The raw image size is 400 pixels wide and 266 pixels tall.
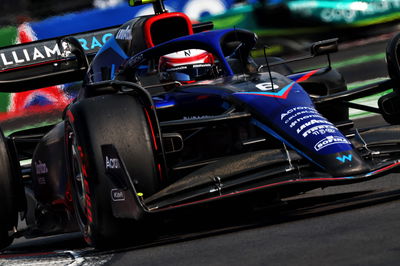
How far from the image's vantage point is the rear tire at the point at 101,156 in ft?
17.2

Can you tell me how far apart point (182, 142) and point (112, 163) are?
1.87 ft

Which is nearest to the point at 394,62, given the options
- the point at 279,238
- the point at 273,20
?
the point at 279,238

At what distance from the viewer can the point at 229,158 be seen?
213 inches

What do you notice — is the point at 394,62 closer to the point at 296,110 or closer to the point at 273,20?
the point at 296,110

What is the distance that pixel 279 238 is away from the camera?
463 centimetres

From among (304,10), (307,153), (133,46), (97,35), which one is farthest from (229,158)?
(304,10)

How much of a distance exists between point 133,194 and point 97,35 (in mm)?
3839

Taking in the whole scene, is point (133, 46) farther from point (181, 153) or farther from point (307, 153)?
point (307, 153)

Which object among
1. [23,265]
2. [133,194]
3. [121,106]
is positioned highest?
[121,106]

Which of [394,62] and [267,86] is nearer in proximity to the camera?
[267,86]

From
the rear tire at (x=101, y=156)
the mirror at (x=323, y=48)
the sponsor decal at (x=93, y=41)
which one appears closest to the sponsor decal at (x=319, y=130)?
the rear tire at (x=101, y=156)

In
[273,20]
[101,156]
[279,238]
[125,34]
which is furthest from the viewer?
[273,20]

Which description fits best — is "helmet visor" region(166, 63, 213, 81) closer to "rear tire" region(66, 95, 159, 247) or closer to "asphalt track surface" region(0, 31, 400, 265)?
"asphalt track surface" region(0, 31, 400, 265)

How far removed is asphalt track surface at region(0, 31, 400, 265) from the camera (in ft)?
13.4
